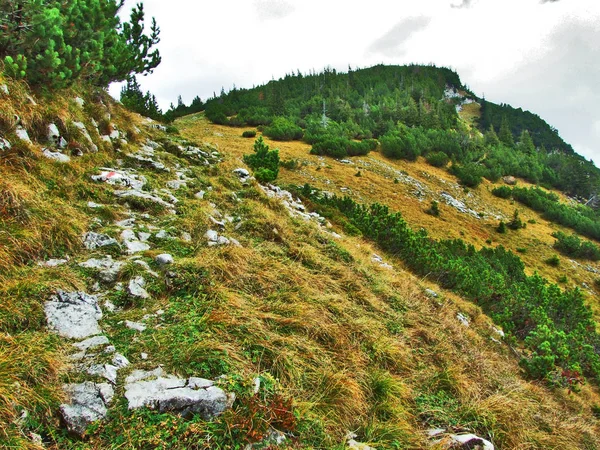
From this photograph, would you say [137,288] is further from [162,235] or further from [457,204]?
[457,204]

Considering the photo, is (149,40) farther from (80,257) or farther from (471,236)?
(471,236)

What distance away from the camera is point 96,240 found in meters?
4.77

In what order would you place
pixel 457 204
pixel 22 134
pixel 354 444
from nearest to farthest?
pixel 354 444 < pixel 22 134 < pixel 457 204

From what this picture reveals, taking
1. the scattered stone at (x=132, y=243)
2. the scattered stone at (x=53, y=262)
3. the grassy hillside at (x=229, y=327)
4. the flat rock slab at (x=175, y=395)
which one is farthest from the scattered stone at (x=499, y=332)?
the scattered stone at (x=53, y=262)

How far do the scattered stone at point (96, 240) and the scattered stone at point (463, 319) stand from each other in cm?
795

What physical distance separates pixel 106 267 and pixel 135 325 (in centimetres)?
119

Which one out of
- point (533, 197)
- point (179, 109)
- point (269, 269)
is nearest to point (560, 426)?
point (269, 269)

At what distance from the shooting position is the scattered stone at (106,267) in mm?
4133

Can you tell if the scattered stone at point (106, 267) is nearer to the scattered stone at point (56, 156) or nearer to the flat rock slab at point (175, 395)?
the flat rock slab at point (175, 395)

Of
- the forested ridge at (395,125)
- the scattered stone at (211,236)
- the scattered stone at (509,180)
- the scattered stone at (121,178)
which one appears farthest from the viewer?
the scattered stone at (509,180)

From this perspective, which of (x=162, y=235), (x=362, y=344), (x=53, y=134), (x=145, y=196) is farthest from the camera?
(x=145, y=196)

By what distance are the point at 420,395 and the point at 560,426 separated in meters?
2.34

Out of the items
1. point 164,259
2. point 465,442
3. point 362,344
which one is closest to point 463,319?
point 362,344

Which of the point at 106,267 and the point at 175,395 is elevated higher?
the point at 106,267
